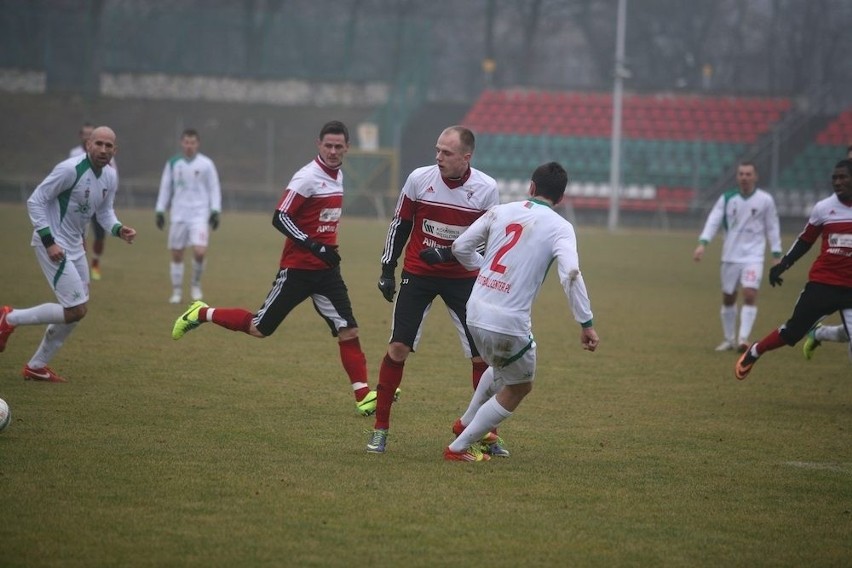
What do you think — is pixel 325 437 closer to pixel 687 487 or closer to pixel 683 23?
pixel 687 487

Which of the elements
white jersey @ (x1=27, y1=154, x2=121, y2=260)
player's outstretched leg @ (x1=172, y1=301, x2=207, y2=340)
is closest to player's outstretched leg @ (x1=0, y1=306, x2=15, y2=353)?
white jersey @ (x1=27, y1=154, x2=121, y2=260)

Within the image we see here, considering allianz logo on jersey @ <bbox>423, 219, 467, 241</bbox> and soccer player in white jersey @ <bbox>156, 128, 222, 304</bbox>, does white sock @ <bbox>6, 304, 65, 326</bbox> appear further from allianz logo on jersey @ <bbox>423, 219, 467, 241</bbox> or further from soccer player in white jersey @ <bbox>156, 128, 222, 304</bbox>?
soccer player in white jersey @ <bbox>156, 128, 222, 304</bbox>

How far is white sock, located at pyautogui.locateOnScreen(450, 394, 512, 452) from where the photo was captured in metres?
6.86

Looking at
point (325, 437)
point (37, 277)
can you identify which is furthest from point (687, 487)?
point (37, 277)

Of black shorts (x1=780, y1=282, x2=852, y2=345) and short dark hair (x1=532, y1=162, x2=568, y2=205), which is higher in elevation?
short dark hair (x1=532, y1=162, x2=568, y2=205)

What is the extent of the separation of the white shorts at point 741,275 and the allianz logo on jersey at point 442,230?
6497 millimetres

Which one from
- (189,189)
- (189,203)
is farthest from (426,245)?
(189,189)

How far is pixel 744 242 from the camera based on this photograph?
13.3 meters

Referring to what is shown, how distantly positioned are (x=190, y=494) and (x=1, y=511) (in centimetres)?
94

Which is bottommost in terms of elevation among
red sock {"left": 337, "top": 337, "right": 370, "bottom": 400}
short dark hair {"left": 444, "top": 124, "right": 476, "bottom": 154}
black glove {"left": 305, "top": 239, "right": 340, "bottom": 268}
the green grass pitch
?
the green grass pitch

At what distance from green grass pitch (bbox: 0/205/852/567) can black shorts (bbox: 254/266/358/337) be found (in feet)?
2.19

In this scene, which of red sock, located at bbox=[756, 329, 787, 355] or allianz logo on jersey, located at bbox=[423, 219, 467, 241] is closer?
allianz logo on jersey, located at bbox=[423, 219, 467, 241]

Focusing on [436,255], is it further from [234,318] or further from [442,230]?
[234,318]

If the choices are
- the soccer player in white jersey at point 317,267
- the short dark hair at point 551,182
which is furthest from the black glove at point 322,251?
the short dark hair at point 551,182
